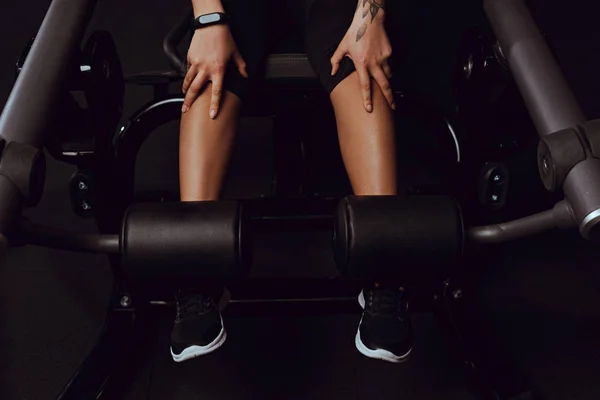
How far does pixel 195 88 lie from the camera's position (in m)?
0.98

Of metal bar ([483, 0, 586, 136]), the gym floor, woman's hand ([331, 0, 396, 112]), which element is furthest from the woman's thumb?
the gym floor

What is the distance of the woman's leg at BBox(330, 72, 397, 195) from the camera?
945 mm

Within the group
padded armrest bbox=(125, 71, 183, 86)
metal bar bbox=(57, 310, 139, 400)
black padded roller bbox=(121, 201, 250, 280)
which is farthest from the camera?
padded armrest bbox=(125, 71, 183, 86)

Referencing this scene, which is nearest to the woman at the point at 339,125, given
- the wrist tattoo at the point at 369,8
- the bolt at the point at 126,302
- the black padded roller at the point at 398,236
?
the wrist tattoo at the point at 369,8

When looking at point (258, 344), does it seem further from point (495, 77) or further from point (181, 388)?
point (495, 77)

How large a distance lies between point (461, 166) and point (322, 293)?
1.15 feet

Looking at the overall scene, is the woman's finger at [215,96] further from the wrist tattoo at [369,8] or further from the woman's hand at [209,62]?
the wrist tattoo at [369,8]

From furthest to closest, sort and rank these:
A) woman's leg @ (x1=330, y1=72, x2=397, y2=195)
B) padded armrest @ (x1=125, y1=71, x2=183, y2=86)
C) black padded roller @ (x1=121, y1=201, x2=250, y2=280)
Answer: padded armrest @ (x1=125, y1=71, x2=183, y2=86)
woman's leg @ (x1=330, y1=72, x2=397, y2=195)
black padded roller @ (x1=121, y1=201, x2=250, y2=280)

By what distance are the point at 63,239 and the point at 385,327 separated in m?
0.47

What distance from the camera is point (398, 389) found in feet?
3.77

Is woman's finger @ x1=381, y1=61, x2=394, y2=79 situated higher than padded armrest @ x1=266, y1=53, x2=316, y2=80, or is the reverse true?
woman's finger @ x1=381, y1=61, x2=394, y2=79

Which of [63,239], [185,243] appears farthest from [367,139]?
[63,239]

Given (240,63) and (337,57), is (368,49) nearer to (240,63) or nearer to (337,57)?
(337,57)

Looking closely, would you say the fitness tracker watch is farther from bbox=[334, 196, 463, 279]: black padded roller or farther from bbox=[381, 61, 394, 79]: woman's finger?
bbox=[334, 196, 463, 279]: black padded roller
